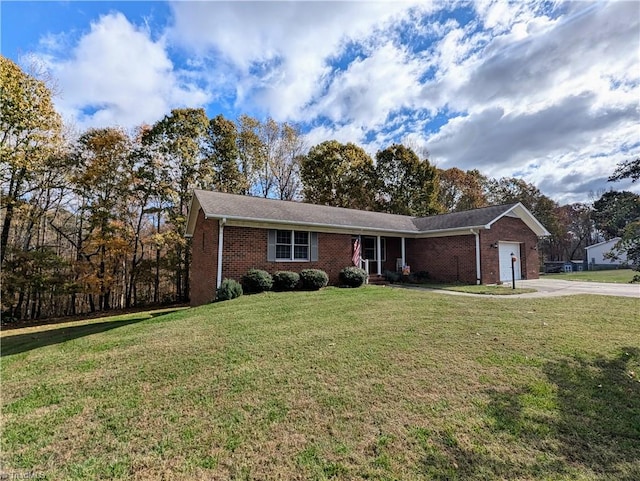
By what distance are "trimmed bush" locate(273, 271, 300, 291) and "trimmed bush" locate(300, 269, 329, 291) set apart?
0.43m

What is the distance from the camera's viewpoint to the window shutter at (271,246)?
13.0 metres

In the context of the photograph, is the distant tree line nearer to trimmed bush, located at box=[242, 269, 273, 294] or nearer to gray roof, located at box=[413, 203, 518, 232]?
gray roof, located at box=[413, 203, 518, 232]

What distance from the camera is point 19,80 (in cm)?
1506

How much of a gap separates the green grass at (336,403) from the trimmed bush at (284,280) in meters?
5.03

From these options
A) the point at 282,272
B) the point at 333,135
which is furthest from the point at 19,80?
the point at 333,135

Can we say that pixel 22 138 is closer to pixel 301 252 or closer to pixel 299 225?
pixel 299 225

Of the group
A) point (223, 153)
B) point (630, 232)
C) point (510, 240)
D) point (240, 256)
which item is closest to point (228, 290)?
point (240, 256)

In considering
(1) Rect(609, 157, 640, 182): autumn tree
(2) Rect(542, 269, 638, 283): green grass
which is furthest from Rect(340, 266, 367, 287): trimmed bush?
(2) Rect(542, 269, 638, 283): green grass

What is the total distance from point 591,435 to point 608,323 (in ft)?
18.2

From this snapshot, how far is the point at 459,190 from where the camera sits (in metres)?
37.8

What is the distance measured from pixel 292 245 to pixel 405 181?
74.1 ft

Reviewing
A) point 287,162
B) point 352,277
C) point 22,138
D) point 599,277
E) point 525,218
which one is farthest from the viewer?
point 287,162

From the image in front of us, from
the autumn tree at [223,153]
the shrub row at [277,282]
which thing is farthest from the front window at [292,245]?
the autumn tree at [223,153]

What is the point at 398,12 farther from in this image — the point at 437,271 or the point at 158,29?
the point at 437,271
